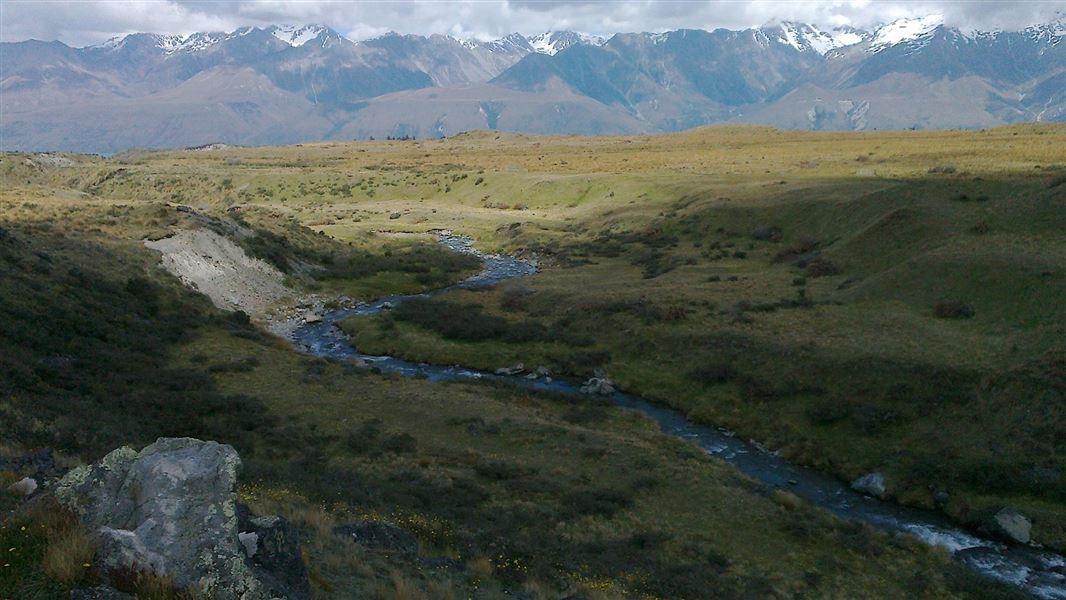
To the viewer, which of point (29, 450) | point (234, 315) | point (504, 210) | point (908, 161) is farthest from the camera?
point (504, 210)

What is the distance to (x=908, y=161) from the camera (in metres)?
112

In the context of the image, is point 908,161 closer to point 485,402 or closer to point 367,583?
point 485,402

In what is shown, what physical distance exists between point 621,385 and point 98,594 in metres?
36.7

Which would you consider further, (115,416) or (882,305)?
(882,305)

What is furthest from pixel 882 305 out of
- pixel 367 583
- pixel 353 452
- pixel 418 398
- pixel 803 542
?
pixel 367 583

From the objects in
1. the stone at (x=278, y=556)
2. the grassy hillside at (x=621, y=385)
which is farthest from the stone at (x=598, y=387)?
the stone at (x=278, y=556)

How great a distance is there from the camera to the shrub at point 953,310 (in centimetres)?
4217

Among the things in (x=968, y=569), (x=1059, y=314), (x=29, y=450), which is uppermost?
(x=29, y=450)

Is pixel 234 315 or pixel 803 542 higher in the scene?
pixel 234 315

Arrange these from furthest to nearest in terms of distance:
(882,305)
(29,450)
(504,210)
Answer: (504,210), (882,305), (29,450)

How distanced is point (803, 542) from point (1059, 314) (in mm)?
25613

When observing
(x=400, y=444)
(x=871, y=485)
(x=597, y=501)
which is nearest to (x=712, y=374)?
(x=871, y=485)

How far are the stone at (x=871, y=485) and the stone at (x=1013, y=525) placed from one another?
14.0 ft

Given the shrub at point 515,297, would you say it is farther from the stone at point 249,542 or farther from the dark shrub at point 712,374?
the stone at point 249,542
